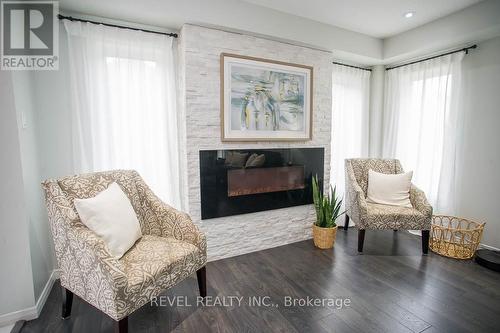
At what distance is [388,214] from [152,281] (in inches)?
87.1

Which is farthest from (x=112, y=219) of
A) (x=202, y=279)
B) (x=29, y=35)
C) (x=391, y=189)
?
(x=391, y=189)

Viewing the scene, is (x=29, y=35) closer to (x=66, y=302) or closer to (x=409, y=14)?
(x=66, y=302)

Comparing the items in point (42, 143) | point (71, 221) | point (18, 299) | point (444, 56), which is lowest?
point (18, 299)

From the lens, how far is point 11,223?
1.58 metres

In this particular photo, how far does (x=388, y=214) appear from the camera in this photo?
2498 millimetres

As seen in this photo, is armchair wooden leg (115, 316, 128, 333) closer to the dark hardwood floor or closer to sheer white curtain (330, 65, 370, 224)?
the dark hardwood floor

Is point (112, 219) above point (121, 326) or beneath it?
above

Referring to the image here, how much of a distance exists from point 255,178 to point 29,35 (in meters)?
2.14

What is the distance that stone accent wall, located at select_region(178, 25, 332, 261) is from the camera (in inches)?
89.3

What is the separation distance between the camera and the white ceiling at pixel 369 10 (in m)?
2.38

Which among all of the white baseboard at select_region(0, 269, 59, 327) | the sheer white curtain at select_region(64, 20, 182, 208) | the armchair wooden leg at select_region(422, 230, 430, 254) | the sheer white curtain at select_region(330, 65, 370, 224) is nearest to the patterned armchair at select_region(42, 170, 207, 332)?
the white baseboard at select_region(0, 269, 59, 327)

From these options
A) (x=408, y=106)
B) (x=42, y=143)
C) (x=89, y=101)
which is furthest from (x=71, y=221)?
(x=408, y=106)

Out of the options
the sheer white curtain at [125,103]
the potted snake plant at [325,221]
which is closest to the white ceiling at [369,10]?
the sheer white curtain at [125,103]

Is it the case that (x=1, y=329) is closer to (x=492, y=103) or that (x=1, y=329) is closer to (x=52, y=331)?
(x=52, y=331)
